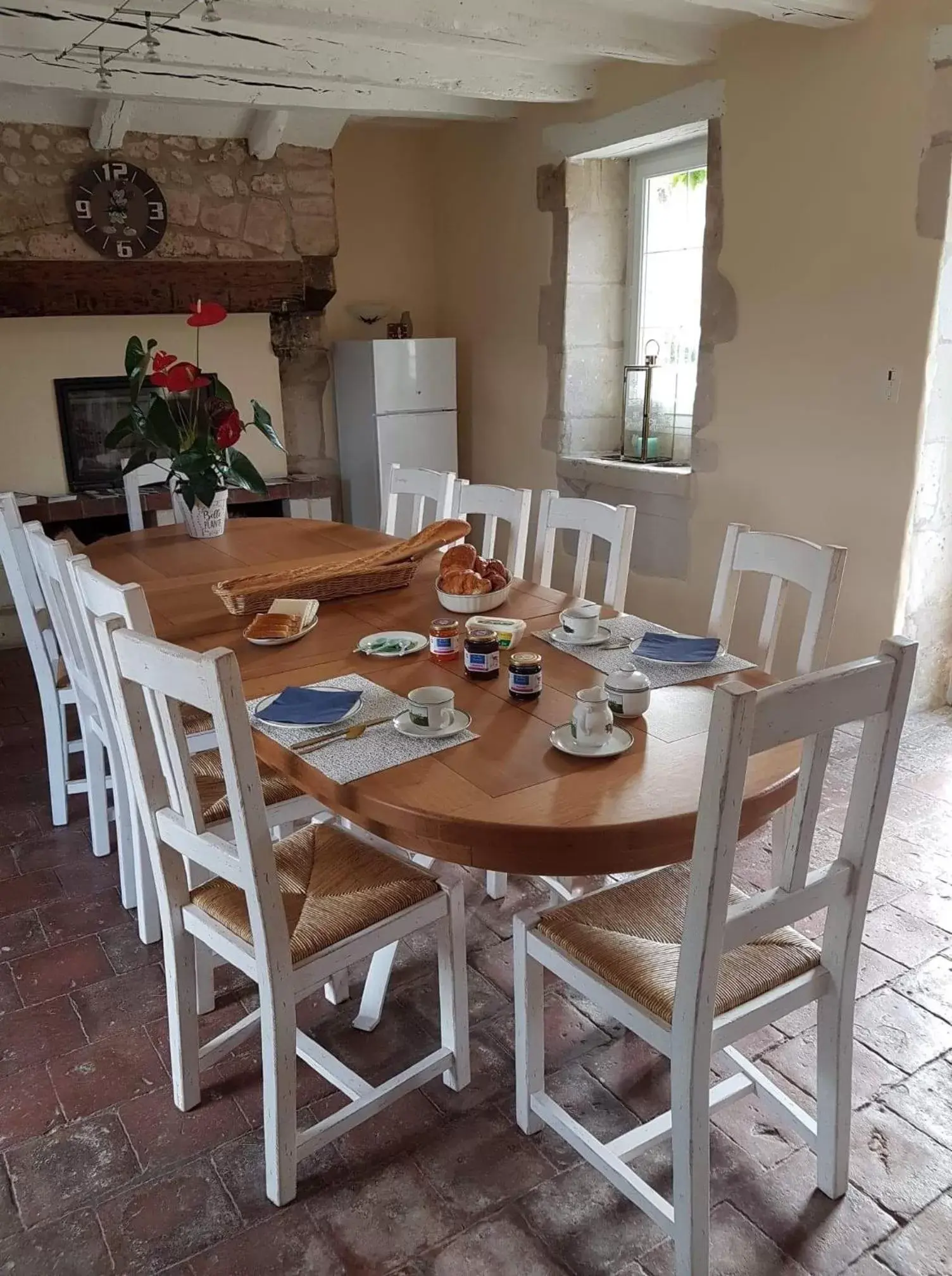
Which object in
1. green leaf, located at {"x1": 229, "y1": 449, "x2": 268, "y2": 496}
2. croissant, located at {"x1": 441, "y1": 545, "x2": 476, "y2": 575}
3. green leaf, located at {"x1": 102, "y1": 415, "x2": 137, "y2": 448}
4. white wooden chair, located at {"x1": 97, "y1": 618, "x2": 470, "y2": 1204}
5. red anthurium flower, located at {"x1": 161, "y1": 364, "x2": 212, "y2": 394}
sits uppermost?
red anthurium flower, located at {"x1": 161, "y1": 364, "x2": 212, "y2": 394}

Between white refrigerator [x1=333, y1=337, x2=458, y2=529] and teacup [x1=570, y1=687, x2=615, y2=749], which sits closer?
teacup [x1=570, y1=687, x2=615, y2=749]

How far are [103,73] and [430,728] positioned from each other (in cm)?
331

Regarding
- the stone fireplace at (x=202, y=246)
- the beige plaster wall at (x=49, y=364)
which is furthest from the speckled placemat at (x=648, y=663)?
the beige plaster wall at (x=49, y=364)

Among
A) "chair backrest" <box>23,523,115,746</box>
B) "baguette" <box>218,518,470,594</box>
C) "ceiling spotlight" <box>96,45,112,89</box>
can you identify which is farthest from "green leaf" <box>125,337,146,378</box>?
"ceiling spotlight" <box>96,45,112,89</box>

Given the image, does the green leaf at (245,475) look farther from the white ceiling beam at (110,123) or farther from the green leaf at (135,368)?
the white ceiling beam at (110,123)

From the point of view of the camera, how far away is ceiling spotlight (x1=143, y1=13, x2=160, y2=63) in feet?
10.4

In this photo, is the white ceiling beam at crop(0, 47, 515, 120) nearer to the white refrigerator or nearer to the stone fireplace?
the stone fireplace

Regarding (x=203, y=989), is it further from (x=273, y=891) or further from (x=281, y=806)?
(x=273, y=891)

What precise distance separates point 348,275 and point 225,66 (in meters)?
1.89

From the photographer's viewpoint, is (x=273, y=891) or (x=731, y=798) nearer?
(x=731, y=798)

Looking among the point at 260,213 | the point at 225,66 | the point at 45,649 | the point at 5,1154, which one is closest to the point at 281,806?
the point at 5,1154

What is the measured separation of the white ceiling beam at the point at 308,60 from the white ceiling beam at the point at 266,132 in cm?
62

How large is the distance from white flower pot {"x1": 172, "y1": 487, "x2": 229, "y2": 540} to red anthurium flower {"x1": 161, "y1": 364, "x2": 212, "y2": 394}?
1.49 feet

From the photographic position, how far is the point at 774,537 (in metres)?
2.27
